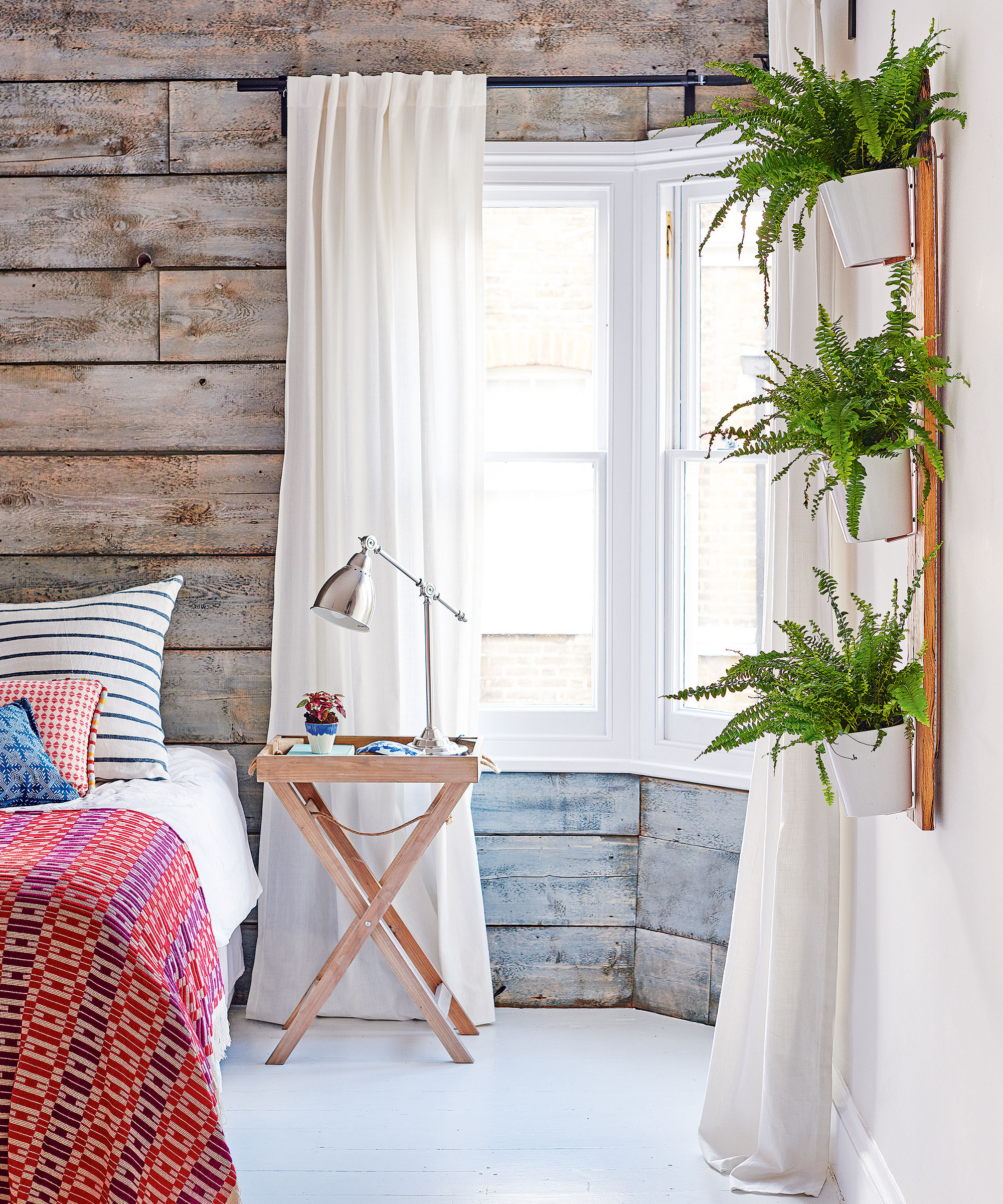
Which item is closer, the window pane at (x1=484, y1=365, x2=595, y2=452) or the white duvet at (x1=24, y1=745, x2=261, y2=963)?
the white duvet at (x1=24, y1=745, x2=261, y2=963)

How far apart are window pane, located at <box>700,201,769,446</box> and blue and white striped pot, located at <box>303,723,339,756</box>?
1.25 meters

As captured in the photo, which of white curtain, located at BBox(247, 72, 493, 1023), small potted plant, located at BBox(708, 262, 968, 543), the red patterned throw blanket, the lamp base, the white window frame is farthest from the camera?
the white window frame

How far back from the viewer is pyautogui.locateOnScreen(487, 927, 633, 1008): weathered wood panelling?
291cm

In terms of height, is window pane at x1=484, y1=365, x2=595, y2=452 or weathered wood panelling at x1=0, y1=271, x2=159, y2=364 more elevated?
weathered wood panelling at x1=0, y1=271, x2=159, y2=364

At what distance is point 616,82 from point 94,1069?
2.54 metres

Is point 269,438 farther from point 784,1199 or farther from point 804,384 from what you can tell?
point 784,1199

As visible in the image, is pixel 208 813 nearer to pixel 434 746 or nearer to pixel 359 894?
pixel 359 894

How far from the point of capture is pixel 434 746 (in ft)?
8.26

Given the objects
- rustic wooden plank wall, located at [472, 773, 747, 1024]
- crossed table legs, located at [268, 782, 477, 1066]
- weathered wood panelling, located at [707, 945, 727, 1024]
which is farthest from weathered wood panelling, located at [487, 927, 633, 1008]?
crossed table legs, located at [268, 782, 477, 1066]

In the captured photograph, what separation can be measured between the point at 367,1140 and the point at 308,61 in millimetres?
2683

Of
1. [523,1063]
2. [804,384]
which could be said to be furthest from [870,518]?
[523,1063]

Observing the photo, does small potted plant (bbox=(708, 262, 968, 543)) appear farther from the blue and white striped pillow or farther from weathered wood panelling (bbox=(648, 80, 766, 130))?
the blue and white striped pillow

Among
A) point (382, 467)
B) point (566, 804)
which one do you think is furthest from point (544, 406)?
point (566, 804)

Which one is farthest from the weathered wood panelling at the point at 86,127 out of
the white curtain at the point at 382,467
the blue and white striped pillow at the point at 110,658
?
the blue and white striped pillow at the point at 110,658
